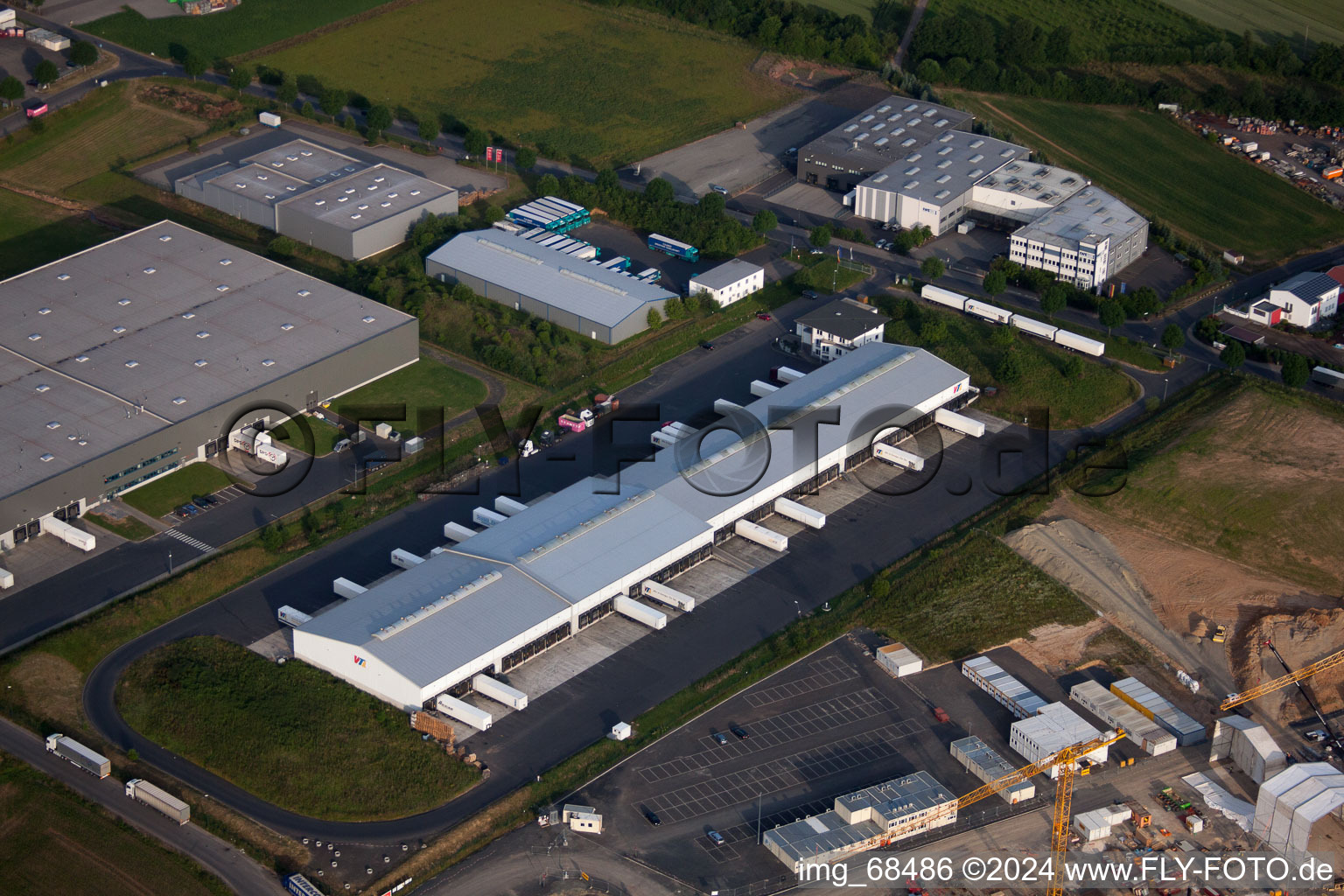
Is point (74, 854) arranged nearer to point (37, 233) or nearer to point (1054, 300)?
point (37, 233)

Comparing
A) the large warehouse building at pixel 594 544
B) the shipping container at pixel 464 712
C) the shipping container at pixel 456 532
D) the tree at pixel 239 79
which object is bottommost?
the shipping container at pixel 464 712

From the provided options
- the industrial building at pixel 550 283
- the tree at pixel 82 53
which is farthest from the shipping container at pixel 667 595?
the tree at pixel 82 53

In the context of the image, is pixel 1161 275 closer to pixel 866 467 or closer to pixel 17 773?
pixel 866 467

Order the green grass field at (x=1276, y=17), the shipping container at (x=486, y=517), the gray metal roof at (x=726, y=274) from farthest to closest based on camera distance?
1. the green grass field at (x=1276, y=17)
2. the gray metal roof at (x=726, y=274)
3. the shipping container at (x=486, y=517)

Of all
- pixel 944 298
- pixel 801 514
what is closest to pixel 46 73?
pixel 944 298

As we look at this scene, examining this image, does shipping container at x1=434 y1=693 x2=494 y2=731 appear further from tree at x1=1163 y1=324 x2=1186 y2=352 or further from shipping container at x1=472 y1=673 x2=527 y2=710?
tree at x1=1163 y1=324 x2=1186 y2=352

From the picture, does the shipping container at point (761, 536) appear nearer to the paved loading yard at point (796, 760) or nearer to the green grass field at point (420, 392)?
the paved loading yard at point (796, 760)

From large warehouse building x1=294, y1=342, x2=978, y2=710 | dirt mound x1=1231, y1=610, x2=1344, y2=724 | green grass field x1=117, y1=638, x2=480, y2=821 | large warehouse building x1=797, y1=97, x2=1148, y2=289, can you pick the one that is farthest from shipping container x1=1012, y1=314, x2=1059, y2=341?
green grass field x1=117, y1=638, x2=480, y2=821
